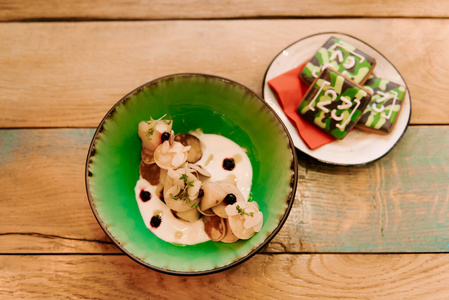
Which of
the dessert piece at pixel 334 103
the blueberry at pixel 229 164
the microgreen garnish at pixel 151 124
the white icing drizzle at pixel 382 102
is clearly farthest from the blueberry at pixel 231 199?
the white icing drizzle at pixel 382 102

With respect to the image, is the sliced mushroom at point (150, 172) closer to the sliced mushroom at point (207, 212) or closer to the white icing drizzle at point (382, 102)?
the sliced mushroom at point (207, 212)

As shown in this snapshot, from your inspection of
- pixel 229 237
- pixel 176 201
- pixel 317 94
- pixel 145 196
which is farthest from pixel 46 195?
pixel 317 94

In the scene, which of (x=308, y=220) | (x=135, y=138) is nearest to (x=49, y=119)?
(x=135, y=138)

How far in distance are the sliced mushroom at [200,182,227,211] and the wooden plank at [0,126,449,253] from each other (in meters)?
0.25

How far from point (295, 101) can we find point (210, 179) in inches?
13.9

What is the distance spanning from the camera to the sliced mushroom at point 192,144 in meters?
0.82

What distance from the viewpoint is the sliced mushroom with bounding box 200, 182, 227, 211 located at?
0.71m

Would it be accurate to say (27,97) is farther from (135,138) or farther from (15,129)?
(135,138)

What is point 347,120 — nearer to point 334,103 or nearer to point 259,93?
point 334,103

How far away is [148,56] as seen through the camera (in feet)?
3.28

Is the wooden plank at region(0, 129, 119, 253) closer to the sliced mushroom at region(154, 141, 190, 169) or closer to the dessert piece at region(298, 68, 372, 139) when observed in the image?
the sliced mushroom at region(154, 141, 190, 169)

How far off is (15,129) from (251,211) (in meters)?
0.74

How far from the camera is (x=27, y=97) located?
97 centimetres

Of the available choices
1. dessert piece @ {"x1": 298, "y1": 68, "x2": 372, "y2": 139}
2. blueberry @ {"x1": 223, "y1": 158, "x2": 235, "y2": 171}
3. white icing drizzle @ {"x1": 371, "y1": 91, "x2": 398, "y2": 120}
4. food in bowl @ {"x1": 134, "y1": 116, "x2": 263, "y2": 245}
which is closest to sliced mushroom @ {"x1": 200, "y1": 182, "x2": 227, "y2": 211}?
food in bowl @ {"x1": 134, "y1": 116, "x2": 263, "y2": 245}
